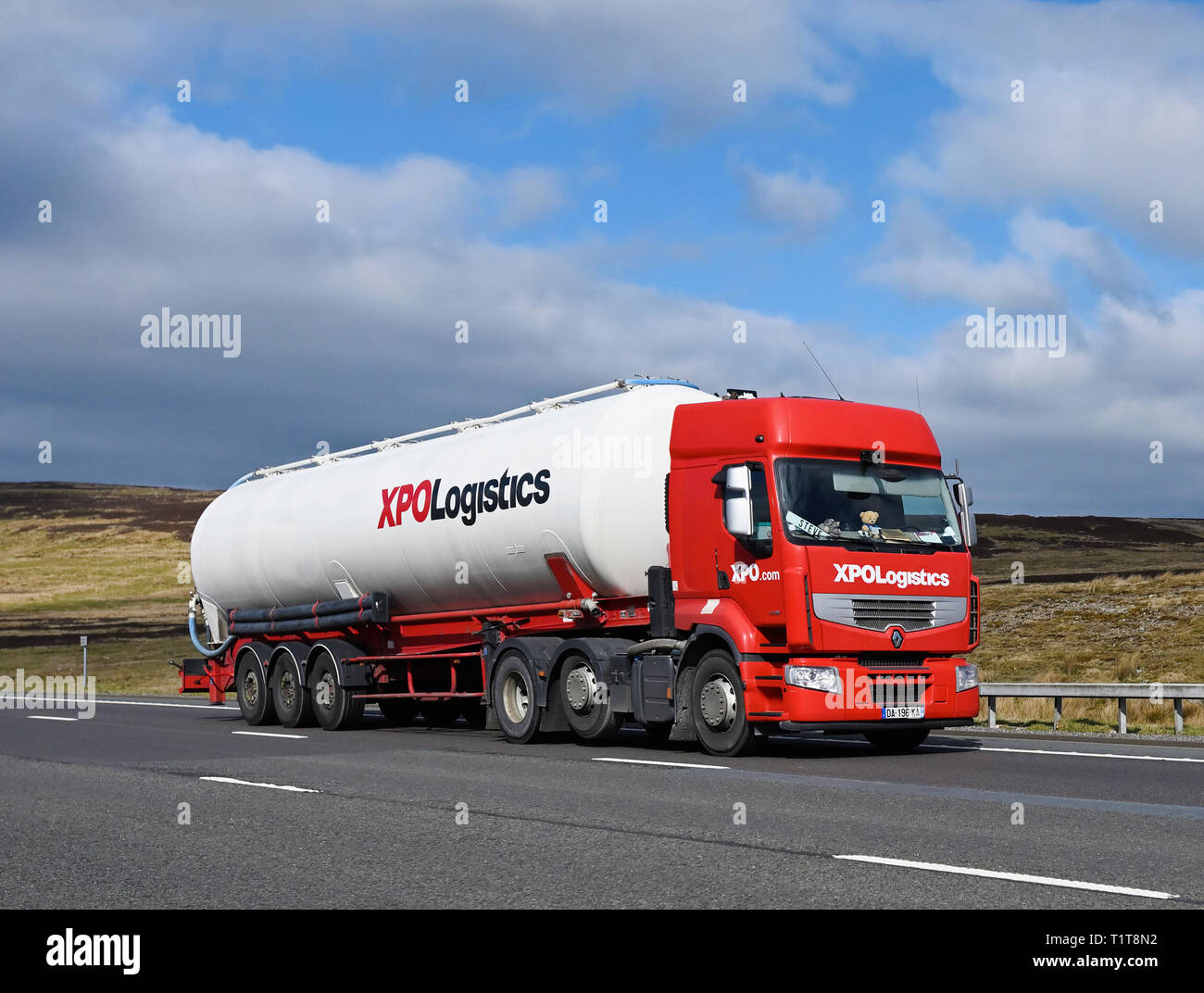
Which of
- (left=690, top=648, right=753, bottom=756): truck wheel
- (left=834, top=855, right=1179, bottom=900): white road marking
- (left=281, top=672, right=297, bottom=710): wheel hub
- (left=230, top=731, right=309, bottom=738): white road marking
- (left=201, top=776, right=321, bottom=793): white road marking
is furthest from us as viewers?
(left=281, top=672, right=297, bottom=710): wheel hub

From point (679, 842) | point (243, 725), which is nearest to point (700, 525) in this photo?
point (679, 842)

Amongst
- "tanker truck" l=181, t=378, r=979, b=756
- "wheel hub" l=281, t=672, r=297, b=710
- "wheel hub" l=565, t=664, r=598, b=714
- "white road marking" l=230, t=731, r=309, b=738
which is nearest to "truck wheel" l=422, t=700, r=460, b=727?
"tanker truck" l=181, t=378, r=979, b=756

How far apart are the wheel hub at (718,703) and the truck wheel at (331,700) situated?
7067 mm

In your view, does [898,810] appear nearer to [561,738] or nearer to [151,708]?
[561,738]

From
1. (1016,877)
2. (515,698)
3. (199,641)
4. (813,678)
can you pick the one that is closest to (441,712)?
(515,698)

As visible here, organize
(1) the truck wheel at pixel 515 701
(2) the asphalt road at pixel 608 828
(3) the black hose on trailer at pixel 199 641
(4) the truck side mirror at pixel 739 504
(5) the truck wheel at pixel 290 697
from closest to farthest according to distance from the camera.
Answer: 1. (2) the asphalt road at pixel 608 828
2. (4) the truck side mirror at pixel 739 504
3. (1) the truck wheel at pixel 515 701
4. (5) the truck wheel at pixel 290 697
5. (3) the black hose on trailer at pixel 199 641

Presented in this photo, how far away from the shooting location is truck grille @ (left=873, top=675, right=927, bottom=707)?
13.9m

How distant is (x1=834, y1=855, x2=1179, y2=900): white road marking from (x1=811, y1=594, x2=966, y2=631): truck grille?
583 centimetres

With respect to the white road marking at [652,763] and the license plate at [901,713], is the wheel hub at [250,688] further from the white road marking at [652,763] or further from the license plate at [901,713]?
the license plate at [901,713]

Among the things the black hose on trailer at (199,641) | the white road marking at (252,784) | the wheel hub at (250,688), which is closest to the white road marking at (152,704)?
the black hose on trailer at (199,641)

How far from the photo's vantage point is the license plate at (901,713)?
1395 cm

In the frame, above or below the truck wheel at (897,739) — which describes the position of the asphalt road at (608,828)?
above

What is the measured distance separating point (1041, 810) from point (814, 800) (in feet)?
5.22

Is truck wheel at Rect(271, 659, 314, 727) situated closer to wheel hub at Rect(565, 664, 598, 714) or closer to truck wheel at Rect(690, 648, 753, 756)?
wheel hub at Rect(565, 664, 598, 714)
